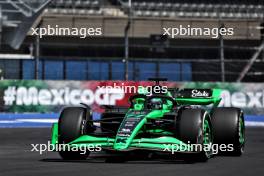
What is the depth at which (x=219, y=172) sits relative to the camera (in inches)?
320

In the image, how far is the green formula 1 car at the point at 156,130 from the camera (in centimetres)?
935

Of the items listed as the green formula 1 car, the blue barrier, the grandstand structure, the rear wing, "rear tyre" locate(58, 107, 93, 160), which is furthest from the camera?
the grandstand structure

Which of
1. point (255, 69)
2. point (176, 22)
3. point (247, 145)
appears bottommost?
point (247, 145)

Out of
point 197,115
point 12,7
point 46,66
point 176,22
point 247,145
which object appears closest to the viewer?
point 197,115

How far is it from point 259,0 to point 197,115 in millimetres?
25427

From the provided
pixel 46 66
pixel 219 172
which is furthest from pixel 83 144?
pixel 46 66

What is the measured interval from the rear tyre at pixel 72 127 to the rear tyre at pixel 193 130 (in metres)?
1.37

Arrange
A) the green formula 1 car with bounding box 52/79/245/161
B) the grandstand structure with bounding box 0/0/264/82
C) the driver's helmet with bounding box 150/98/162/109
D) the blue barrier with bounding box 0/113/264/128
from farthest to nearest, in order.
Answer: the grandstand structure with bounding box 0/0/264/82
the blue barrier with bounding box 0/113/264/128
the driver's helmet with bounding box 150/98/162/109
the green formula 1 car with bounding box 52/79/245/161

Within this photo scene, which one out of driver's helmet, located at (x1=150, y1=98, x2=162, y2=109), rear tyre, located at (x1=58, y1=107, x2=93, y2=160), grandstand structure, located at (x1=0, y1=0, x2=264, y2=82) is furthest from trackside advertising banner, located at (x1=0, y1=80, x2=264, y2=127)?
rear tyre, located at (x1=58, y1=107, x2=93, y2=160)

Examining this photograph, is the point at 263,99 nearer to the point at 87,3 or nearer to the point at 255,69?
the point at 255,69

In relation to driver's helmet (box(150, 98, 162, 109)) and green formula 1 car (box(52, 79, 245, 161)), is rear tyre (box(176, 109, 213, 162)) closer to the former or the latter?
green formula 1 car (box(52, 79, 245, 161))

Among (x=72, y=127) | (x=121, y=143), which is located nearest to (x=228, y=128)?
(x=121, y=143)

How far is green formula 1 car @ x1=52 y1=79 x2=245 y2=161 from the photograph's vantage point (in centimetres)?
935

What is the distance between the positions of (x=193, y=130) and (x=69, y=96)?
13384 mm
